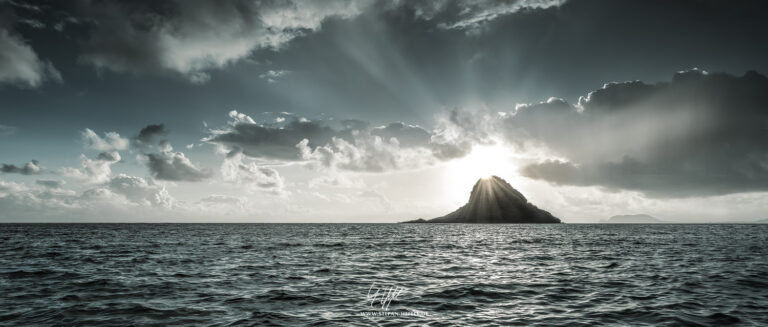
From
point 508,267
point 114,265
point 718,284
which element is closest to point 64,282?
point 114,265

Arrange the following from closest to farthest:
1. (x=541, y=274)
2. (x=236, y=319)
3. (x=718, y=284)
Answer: (x=236, y=319) → (x=718, y=284) → (x=541, y=274)

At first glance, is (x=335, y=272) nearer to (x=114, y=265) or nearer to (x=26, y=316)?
(x=26, y=316)

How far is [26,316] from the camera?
605 inches

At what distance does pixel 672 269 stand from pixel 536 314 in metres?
21.1

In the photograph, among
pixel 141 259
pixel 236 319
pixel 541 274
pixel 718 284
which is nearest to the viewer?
pixel 236 319

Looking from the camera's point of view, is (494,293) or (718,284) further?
(718,284)

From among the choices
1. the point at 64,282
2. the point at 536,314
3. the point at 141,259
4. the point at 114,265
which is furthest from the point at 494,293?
the point at 141,259

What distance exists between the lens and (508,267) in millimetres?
30641
